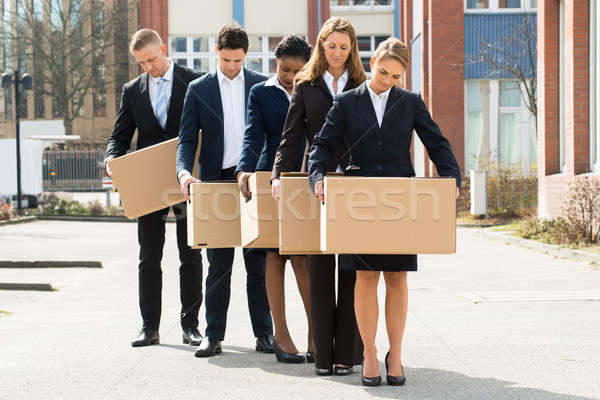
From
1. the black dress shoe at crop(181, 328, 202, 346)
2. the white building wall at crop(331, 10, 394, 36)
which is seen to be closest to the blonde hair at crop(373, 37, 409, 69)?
the black dress shoe at crop(181, 328, 202, 346)

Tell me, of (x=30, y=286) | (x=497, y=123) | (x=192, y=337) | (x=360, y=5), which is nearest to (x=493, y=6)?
(x=497, y=123)

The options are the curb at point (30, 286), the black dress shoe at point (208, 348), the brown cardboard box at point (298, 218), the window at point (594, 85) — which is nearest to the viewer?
the brown cardboard box at point (298, 218)

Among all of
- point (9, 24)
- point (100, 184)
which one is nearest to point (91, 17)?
point (9, 24)

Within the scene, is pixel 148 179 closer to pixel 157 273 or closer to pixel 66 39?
pixel 157 273

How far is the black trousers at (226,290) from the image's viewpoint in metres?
6.30

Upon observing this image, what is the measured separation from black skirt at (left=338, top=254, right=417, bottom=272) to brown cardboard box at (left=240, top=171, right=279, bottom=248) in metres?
0.66

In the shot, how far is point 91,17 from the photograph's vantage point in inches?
2272

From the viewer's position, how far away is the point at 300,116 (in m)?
5.53

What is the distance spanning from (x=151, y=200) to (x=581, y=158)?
13.0 m

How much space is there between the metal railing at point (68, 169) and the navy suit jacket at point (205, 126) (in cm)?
3669

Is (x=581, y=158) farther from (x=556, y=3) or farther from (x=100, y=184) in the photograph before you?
(x=100, y=184)

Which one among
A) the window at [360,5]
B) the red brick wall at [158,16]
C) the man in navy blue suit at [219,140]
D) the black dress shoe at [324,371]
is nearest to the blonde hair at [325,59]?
the man in navy blue suit at [219,140]

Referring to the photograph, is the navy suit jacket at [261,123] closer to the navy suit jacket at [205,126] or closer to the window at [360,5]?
the navy suit jacket at [205,126]

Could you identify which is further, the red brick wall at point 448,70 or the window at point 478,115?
the window at point 478,115
